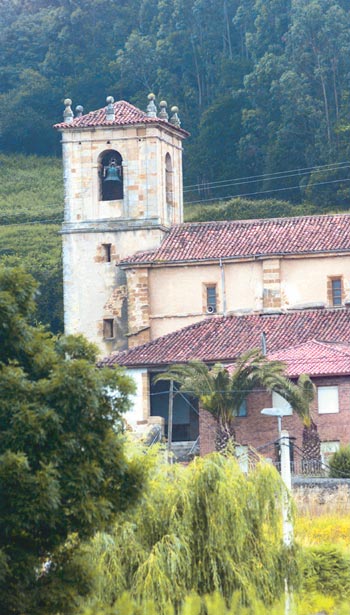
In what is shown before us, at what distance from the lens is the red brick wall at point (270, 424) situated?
172 feet

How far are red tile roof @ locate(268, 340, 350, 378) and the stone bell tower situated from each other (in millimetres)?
10689

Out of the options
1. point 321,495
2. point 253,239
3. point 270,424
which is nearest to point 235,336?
point 253,239

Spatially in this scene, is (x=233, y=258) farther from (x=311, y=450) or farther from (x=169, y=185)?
(x=311, y=450)

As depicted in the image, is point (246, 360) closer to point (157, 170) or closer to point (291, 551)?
point (157, 170)

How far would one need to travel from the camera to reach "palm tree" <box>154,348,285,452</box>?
172ft

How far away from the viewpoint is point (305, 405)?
51594 mm

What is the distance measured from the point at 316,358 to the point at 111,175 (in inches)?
568

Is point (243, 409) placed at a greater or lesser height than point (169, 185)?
lesser

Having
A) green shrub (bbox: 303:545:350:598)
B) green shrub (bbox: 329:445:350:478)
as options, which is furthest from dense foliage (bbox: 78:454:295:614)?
green shrub (bbox: 329:445:350:478)

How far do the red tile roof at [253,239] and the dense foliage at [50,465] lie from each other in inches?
1396

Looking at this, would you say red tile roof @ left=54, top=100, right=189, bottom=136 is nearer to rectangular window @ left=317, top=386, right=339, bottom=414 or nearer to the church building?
the church building

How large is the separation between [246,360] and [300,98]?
50.2 m

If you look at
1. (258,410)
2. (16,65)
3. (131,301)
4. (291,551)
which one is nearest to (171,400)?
(258,410)

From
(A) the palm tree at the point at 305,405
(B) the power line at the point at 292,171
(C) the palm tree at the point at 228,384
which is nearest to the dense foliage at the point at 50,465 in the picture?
(A) the palm tree at the point at 305,405
